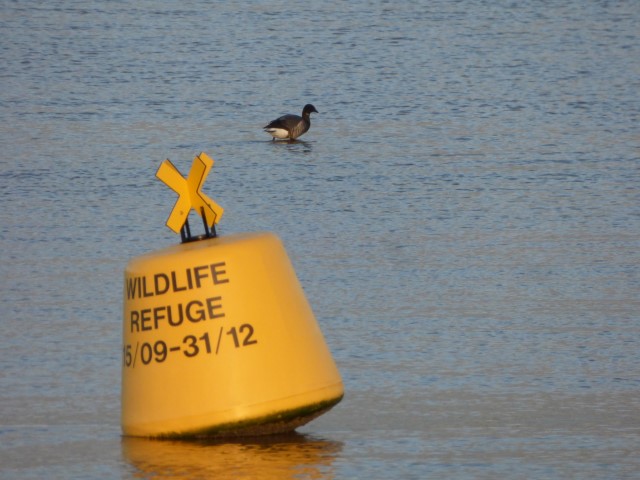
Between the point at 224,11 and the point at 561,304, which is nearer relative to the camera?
the point at 561,304

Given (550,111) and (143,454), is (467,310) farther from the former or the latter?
(550,111)

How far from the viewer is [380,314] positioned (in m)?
9.09

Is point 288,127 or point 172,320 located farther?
point 288,127

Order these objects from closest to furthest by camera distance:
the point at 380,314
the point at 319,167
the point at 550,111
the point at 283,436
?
the point at 283,436, the point at 380,314, the point at 319,167, the point at 550,111

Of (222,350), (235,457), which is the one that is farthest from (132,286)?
(235,457)

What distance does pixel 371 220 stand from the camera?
12258 millimetres

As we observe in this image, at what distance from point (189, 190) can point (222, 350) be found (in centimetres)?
93

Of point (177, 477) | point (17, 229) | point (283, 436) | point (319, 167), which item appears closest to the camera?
point (177, 477)

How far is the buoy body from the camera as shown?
6574 millimetres

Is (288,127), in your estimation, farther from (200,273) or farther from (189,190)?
(200,273)

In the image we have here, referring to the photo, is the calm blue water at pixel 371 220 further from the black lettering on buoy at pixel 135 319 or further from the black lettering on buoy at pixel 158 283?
the black lettering on buoy at pixel 158 283

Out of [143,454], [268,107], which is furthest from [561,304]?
[268,107]

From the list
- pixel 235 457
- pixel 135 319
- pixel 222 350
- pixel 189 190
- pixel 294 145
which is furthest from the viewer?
pixel 294 145

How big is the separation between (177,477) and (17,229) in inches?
237
